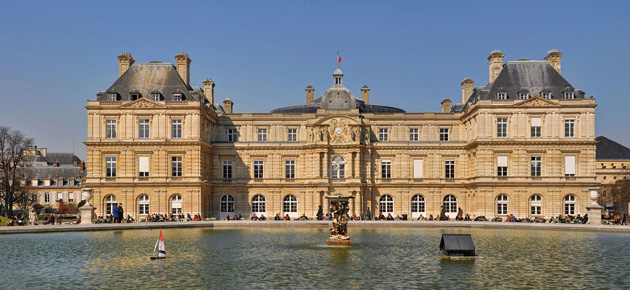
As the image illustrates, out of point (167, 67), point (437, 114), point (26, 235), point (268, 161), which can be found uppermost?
point (167, 67)

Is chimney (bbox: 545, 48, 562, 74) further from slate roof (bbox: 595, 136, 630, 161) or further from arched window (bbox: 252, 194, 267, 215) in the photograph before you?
slate roof (bbox: 595, 136, 630, 161)

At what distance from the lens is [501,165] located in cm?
6109

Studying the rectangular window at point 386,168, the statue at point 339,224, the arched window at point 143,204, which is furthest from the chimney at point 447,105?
the statue at point 339,224

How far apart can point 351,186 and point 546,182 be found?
18828 mm

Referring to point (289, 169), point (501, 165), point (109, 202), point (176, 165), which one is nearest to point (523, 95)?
point (501, 165)

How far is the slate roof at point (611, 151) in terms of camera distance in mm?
118188

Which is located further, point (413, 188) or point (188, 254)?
point (413, 188)

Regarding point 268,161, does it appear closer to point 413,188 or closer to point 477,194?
point 413,188

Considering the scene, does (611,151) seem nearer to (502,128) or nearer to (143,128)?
(502,128)

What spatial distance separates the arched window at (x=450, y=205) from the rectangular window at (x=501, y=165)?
6.69 meters

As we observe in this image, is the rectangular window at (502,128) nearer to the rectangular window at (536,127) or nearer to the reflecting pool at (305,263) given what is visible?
the rectangular window at (536,127)

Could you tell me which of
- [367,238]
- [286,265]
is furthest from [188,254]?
[367,238]

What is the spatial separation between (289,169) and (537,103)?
2573 cm

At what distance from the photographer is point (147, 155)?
61.4m
